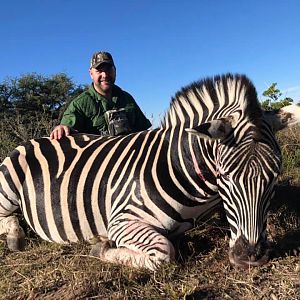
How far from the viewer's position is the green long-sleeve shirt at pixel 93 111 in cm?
443

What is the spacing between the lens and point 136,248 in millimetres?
2627

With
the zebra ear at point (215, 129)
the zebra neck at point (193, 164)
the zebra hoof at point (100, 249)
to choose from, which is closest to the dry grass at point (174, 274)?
the zebra hoof at point (100, 249)

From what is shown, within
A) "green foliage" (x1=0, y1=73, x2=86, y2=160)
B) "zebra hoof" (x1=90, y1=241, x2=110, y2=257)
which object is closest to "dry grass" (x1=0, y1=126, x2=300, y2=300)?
"zebra hoof" (x1=90, y1=241, x2=110, y2=257)

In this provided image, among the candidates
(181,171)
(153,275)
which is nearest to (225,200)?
(181,171)

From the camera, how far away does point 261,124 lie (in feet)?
8.30

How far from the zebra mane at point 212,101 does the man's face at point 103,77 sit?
1.61m

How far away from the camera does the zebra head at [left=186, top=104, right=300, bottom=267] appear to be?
92.1 inches

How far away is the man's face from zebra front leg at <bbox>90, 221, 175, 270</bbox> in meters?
2.21

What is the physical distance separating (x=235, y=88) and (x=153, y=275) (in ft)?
4.39

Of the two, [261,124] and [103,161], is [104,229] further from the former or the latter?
[261,124]

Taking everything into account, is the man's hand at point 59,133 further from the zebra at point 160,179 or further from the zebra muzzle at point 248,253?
the zebra muzzle at point 248,253

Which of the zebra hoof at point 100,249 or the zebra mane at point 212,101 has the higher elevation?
the zebra mane at point 212,101

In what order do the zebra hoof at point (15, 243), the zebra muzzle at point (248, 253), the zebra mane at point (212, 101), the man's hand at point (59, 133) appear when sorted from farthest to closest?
the man's hand at point (59, 133)
the zebra hoof at point (15, 243)
the zebra mane at point (212, 101)
the zebra muzzle at point (248, 253)

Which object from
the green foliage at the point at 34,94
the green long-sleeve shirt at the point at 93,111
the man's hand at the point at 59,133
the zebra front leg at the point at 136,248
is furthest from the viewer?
the green foliage at the point at 34,94
